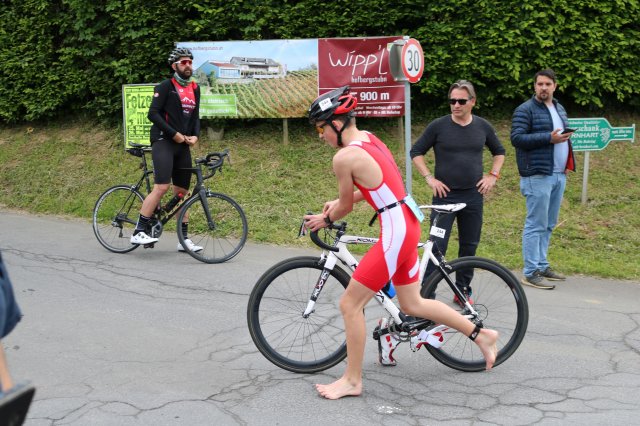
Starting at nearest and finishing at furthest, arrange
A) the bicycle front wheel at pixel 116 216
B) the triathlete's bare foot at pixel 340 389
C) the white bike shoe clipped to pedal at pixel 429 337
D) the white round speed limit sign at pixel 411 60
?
the triathlete's bare foot at pixel 340 389 → the white bike shoe clipped to pedal at pixel 429 337 → the white round speed limit sign at pixel 411 60 → the bicycle front wheel at pixel 116 216

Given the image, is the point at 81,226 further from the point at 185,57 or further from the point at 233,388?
the point at 233,388

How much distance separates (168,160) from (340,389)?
4.18 metres

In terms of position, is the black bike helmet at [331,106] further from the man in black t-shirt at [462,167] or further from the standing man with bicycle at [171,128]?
the standing man with bicycle at [171,128]

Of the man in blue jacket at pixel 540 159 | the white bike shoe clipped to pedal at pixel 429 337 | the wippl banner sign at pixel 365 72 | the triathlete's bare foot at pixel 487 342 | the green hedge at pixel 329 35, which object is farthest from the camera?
the wippl banner sign at pixel 365 72

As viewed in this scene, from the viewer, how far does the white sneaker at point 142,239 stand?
781 cm

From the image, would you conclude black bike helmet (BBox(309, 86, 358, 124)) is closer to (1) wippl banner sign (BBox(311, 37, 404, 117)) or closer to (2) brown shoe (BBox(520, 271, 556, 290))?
(2) brown shoe (BBox(520, 271, 556, 290))

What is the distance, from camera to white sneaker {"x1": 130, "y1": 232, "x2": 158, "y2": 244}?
25.6ft

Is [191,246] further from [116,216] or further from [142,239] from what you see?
[116,216]

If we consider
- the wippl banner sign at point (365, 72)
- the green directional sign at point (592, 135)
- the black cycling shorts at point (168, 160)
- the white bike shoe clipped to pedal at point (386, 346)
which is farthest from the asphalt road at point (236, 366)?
the wippl banner sign at point (365, 72)

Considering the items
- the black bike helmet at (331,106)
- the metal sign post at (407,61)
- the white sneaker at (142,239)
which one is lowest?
the white sneaker at (142,239)

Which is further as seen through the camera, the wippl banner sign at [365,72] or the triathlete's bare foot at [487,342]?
the wippl banner sign at [365,72]

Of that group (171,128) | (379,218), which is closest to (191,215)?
(171,128)

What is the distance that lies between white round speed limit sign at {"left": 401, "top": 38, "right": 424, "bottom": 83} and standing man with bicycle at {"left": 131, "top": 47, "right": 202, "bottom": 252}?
2.31m

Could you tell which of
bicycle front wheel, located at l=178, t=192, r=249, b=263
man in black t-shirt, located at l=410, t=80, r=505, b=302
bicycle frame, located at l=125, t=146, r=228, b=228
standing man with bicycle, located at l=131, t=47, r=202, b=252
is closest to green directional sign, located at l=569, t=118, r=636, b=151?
man in black t-shirt, located at l=410, t=80, r=505, b=302
